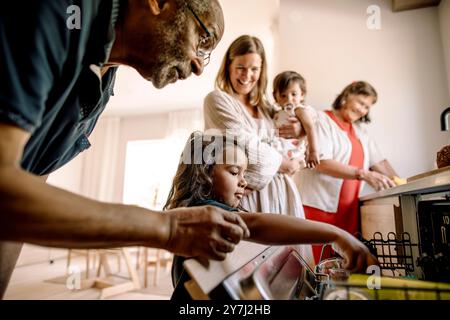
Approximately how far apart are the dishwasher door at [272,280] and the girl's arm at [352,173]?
38cm

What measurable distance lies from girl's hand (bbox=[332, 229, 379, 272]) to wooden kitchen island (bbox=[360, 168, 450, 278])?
14 cm

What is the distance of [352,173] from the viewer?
81 cm

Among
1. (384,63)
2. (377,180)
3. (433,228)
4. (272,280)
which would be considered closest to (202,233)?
(272,280)

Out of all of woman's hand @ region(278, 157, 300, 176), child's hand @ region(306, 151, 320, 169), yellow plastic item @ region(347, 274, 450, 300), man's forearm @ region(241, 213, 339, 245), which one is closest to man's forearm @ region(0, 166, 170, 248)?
man's forearm @ region(241, 213, 339, 245)

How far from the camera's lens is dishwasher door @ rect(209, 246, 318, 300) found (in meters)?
0.29

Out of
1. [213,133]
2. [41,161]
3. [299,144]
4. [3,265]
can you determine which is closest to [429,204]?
[299,144]

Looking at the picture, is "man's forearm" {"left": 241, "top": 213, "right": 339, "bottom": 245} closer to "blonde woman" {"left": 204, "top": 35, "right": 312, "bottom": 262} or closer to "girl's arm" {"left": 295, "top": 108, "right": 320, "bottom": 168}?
"blonde woman" {"left": 204, "top": 35, "right": 312, "bottom": 262}

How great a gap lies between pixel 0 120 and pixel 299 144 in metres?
0.65

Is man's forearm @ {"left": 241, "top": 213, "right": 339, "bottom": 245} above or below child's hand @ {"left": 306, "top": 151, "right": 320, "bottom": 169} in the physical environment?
below

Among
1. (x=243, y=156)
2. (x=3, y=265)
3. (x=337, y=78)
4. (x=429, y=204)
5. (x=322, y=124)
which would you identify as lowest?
(x=3, y=265)

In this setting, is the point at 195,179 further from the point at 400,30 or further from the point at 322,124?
the point at 400,30

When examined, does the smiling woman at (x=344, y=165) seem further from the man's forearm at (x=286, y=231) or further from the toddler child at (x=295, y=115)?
the man's forearm at (x=286, y=231)

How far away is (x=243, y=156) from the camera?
0.60 m

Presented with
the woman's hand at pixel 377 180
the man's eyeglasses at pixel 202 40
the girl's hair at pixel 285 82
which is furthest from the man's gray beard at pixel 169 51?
the woman's hand at pixel 377 180
